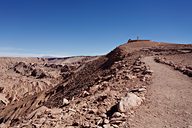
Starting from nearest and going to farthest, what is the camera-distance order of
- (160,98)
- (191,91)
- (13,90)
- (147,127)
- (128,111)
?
(147,127)
(128,111)
(160,98)
(191,91)
(13,90)

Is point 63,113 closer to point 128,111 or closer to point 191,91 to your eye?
point 128,111

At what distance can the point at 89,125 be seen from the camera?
7.73 meters

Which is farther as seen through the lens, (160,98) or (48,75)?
(48,75)

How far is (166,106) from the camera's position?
908cm

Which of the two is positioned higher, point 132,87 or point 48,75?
point 132,87

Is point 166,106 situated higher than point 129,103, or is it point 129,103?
point 129,103

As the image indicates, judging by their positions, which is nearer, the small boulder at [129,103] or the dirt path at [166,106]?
the dirt path at [166,106]

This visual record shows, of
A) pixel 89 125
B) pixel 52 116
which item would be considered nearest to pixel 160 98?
pixel 89 125

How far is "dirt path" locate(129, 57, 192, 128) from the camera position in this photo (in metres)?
7.69

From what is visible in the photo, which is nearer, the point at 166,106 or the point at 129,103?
the point at 129,103

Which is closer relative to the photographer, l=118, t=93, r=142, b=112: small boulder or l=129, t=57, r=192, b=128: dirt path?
l=129, t=57, r=192, b=128: dirt path

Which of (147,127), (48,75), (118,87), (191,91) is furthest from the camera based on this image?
(48,75)

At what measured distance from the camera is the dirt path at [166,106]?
25.2 ft

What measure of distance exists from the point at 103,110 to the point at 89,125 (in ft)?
4.45
